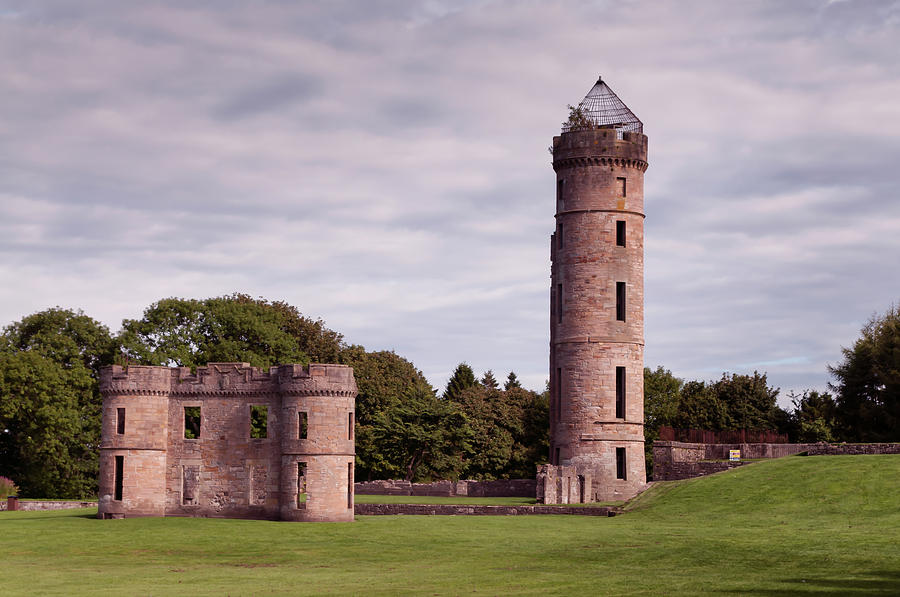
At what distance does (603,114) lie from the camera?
63469 mm

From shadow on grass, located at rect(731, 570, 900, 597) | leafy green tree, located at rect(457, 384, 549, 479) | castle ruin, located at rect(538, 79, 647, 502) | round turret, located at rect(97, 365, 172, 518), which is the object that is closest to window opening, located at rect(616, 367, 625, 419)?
castle ruin, located at rect(538, 79, 647, 502)

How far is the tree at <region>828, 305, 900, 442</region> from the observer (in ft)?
231

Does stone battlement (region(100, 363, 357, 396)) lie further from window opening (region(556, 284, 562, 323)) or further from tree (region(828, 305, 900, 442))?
tree (region(828, 305, 900, 442))

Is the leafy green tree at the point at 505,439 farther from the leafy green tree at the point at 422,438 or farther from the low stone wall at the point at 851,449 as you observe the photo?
the low stone wall at the point at 851,449

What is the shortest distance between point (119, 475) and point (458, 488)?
22.3 metres

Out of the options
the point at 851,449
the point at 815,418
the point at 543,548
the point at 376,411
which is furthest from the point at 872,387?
the point at 543,548

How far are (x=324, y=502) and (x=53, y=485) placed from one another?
1253 inches

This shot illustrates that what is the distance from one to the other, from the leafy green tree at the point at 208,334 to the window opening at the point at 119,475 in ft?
73.6

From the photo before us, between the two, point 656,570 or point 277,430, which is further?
point 277,430

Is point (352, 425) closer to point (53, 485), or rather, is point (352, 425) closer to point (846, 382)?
point (53, 485)

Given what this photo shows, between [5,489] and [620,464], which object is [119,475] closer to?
[5,489]

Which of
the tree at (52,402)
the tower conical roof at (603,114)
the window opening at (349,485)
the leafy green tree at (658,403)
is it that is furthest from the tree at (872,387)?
the tree at (52,402)

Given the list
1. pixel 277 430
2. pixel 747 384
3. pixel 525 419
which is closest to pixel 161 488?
pixel 277 430

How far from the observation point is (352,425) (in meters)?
49.3
